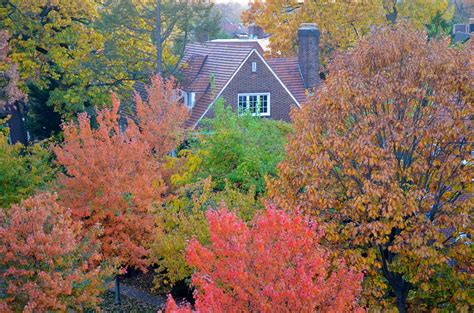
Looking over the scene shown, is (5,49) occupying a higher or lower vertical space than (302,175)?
higher

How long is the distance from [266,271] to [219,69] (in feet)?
91.7

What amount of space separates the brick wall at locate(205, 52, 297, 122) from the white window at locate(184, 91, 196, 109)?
6.85 ft

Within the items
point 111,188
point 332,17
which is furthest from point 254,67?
point 111,188

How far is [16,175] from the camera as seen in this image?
22734 mm

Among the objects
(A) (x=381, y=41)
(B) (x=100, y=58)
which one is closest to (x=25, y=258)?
(A) (x=381, y=41)

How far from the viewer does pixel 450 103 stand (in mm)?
13898

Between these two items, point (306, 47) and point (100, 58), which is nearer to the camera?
point (100, 58)

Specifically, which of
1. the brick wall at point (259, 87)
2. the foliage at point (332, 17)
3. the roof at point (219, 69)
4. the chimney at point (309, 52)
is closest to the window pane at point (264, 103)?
the brick wall at point (259, 87)

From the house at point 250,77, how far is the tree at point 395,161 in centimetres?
2078

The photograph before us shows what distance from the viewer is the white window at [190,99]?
3775cm

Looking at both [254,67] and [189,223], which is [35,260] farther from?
[254,67]

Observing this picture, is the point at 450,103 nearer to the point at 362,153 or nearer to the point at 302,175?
the point at 362,153

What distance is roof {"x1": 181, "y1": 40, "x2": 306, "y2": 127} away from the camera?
3681cm

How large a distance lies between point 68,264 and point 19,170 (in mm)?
9116
